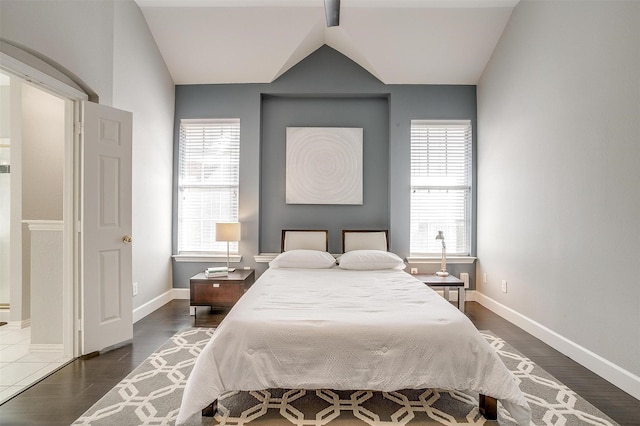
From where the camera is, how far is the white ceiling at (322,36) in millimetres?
3586

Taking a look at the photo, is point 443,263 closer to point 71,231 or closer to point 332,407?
point 332,407

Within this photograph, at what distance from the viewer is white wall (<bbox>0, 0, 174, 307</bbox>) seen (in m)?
2.33

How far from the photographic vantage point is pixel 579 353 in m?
2.56

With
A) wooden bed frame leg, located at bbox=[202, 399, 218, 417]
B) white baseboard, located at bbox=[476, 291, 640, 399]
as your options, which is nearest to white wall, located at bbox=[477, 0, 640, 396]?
white baseboard, located at bbox=[476, 291, 640, 399]

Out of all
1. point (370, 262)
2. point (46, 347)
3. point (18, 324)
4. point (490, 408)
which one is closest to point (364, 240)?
point (370, 262)

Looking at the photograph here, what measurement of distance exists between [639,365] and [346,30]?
393 centimetres

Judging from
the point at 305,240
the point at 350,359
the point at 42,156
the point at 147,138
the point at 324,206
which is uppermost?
the point at 147,138

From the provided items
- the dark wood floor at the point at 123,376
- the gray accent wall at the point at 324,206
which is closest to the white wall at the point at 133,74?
the dark wood floor at the point at 123,376

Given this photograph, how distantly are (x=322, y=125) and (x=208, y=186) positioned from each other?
1.76m

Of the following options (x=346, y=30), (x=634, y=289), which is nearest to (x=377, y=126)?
(x=346, y=30)

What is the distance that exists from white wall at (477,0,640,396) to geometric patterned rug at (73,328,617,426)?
0.57 meters

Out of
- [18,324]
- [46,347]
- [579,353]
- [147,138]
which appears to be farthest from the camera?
[147,138]

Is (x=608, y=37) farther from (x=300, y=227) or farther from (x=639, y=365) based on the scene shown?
(x=300, y=227)

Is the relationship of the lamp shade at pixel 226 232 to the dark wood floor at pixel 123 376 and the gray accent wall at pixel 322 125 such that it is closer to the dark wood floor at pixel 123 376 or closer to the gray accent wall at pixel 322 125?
the gray accent wall at pixel 322 125
